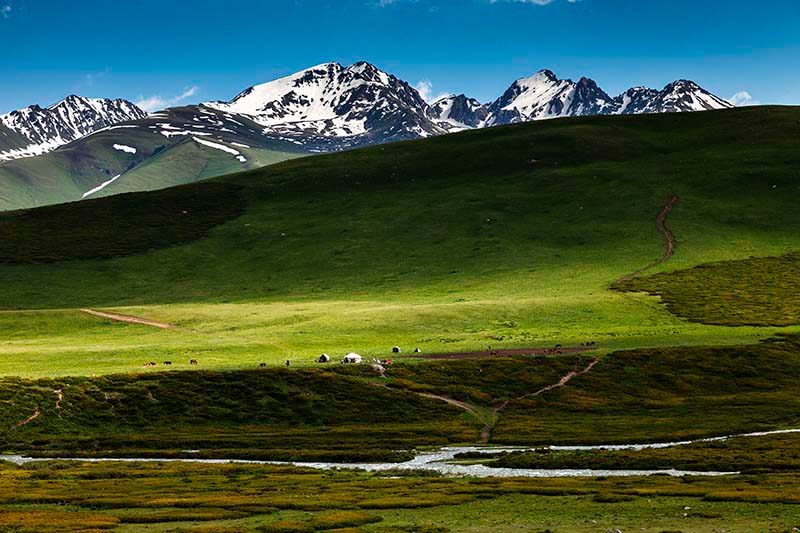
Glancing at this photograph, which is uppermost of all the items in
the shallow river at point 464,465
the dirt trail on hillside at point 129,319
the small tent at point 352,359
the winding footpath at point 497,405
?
the dirt trail on hillside at point 129,319

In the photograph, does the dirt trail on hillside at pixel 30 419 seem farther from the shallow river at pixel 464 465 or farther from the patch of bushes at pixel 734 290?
the patch of bushes at pixel 734 290

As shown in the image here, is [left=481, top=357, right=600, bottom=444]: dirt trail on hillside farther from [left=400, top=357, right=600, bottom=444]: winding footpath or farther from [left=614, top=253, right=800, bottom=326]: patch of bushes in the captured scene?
[left=614, top=253, right=800, bottom=326]: patch of bushes

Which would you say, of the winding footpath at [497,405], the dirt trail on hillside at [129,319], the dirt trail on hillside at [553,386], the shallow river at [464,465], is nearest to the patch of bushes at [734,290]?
the dirt trail on hillside at [553,386]

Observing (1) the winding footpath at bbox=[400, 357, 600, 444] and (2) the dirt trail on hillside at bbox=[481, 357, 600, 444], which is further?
(2) the dirt trail on hillside at bbox=[481, 357, 600, 444]

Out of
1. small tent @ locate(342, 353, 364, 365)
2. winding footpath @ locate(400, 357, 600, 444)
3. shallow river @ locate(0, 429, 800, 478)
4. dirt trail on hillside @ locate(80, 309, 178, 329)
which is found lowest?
shallow river @ locate(0, 429, 800, 478)

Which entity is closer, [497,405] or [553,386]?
[497,405]

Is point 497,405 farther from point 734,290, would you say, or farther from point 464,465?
point 734,290

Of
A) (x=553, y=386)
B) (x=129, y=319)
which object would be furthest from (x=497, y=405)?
(x=129, y=319)

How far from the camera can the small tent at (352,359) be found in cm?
10194

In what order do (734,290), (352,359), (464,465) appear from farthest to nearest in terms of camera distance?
(734,290)
(352,359)
(464,465)

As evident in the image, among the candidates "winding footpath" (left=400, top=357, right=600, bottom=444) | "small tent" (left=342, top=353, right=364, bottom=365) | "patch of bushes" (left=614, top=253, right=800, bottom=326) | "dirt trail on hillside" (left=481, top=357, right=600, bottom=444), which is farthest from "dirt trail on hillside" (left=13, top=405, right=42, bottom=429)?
"patch of bushes" (left=614, top=253, right=800, bottom=326)

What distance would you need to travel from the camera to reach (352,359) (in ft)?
336

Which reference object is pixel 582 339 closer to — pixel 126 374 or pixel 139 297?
pixel 126 374

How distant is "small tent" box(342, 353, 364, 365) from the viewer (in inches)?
4013
